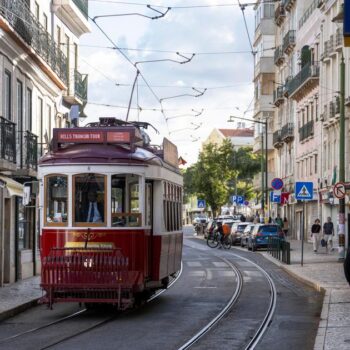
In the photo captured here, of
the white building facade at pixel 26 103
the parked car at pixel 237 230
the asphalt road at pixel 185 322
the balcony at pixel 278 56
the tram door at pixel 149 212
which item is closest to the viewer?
the asphalt road at pixel 185 322

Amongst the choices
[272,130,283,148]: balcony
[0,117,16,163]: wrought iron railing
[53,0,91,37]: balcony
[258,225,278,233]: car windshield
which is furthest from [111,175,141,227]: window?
[272,130,283,148]: balcony

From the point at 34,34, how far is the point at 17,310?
12479 mm

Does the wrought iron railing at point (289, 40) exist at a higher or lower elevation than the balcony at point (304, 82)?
higher

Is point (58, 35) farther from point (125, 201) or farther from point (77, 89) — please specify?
point (125, 201)

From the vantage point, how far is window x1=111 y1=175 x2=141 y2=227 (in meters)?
17.5

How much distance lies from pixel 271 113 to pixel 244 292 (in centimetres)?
6095

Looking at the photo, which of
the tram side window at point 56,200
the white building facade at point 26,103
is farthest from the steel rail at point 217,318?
the white building facade at point 26,103

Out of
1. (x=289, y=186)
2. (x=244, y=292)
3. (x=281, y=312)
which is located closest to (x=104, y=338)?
(x=281, y=312)

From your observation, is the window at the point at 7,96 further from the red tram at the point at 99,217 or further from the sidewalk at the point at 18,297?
the red tram at the point at 99,217

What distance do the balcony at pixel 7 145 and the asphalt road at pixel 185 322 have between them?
4885mm

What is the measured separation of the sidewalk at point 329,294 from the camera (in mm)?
13367

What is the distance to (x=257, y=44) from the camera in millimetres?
87125

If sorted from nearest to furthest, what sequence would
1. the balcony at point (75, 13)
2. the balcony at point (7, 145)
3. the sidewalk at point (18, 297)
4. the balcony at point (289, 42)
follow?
the sidewalk at point (18, 297) → the balcony at point (7, 145) → the balcony at point (75, 13) → the balcony at point (289, 42)

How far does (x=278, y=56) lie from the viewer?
77.1 metres
